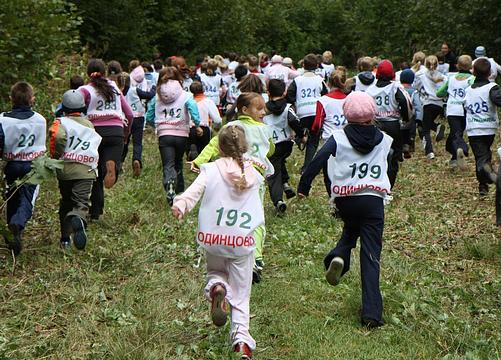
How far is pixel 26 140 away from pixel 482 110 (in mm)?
6043

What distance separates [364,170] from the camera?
6.23m

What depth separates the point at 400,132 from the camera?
1096 centimetres

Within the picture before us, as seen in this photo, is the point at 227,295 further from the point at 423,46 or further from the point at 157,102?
the point at 423,46

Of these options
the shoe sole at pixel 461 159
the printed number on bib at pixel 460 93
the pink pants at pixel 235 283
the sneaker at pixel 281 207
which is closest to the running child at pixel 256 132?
the pink pants at pixel 235 283

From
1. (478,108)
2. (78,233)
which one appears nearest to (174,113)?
(78,233)

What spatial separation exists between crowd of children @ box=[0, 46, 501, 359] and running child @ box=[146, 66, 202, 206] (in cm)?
2

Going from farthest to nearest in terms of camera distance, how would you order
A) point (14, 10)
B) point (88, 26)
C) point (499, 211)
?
1. point (88, 26)
2. point (14, 10)
3. point (499, 211)

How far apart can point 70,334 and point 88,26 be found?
2331 cm

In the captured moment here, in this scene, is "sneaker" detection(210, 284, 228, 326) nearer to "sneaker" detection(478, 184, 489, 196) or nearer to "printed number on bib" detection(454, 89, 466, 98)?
"sneaker" detection(478, 184, 489, 196)

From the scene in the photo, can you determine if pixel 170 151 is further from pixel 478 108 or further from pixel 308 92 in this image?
pixel 478 108

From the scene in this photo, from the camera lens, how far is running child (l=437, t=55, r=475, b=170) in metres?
12.6

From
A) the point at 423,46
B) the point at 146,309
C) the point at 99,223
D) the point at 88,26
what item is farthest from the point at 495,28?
the point at 146,309

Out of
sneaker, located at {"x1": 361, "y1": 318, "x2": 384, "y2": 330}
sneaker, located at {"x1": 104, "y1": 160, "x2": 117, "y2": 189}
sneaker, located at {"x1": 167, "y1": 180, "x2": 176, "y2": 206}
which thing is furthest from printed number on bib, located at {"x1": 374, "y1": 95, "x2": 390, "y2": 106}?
sneaker, located at {"x1": 361, "y1": 318, "x2": 384, "y2": 330}

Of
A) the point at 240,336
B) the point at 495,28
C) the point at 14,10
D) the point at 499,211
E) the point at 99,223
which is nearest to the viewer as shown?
the point at 240,336
